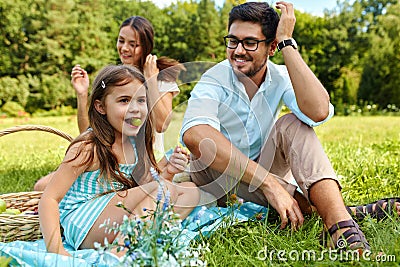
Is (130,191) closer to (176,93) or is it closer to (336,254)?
(336,254)

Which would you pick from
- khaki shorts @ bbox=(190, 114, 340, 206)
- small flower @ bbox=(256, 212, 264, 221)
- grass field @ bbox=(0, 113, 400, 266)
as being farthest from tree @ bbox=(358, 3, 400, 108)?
small flower @ bbox=(256, 212, 264, 221)

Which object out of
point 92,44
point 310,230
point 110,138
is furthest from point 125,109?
point 92,44

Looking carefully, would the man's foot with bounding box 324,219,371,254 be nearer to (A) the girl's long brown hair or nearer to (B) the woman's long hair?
(A) the girl's long brown hair

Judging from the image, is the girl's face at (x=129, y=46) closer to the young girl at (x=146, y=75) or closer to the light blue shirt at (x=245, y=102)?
the young girl at (x=146, y=75)

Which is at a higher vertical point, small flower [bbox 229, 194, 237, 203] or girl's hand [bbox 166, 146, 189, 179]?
girl's hand [bbox 166, 146, 189, 179]

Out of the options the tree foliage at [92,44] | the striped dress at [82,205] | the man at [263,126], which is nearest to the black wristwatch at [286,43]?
the man at [263,126]

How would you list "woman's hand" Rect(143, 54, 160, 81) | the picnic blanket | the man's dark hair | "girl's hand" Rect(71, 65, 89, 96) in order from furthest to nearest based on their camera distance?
"woman's hand" Rect(143, 54, 160, 81) < "girl's hand" Rect(71, 65, 89, 96) < the man's dark hair < the picnic blanket

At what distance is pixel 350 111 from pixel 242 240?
14607 mm

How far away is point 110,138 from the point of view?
214cm

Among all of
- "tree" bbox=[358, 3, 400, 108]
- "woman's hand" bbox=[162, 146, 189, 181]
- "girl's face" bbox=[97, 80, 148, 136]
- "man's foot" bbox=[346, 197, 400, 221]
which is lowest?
"tree" bbox=[358, 3, 400, 108]

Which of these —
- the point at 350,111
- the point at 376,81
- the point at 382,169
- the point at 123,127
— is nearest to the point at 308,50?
the point at 376,81

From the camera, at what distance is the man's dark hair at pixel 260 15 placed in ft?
7.45

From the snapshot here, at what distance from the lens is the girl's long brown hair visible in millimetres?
2072

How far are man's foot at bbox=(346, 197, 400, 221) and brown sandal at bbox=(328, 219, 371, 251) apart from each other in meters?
0.34
